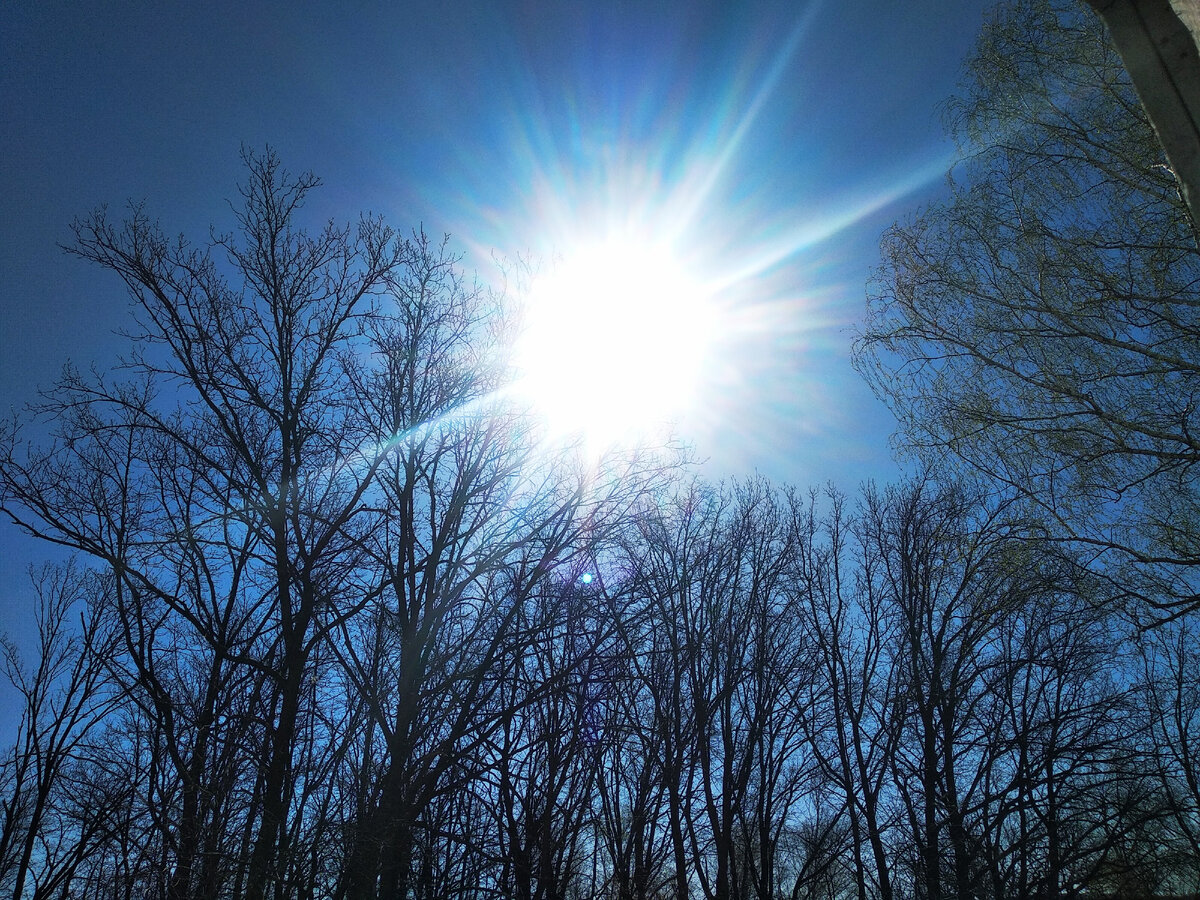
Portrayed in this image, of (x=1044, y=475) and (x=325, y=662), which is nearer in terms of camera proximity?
(x=1044, y=475)

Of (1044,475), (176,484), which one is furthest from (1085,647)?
(176,484)

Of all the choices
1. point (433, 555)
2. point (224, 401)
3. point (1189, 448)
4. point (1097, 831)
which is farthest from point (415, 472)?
point (1097, 831)

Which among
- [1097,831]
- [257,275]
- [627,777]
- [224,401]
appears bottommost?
[1097,831]

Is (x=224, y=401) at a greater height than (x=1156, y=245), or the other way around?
(x=224, y=401)

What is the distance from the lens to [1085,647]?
15664 mm

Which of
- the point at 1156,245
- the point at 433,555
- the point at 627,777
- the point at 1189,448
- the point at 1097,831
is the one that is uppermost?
the point at 1156,245

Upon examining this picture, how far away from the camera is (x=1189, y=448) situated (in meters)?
5.77

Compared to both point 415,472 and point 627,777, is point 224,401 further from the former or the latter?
point 627,777

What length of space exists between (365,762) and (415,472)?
3.80 meters

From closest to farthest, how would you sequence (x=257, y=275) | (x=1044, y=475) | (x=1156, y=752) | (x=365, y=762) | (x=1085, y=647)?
1. (x=1044, y=475)
2. (x=365, y=762)
3. (x=257, y=275)
4. (x=1156, y=752)
5. (x=1085, y=647)

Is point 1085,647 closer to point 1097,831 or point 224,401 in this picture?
point 1097,831

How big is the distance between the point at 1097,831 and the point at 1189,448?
14810mm

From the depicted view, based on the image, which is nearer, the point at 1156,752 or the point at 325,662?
the point at 325,662

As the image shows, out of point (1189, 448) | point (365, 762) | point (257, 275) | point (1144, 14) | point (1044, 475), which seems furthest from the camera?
point (257, 275)
